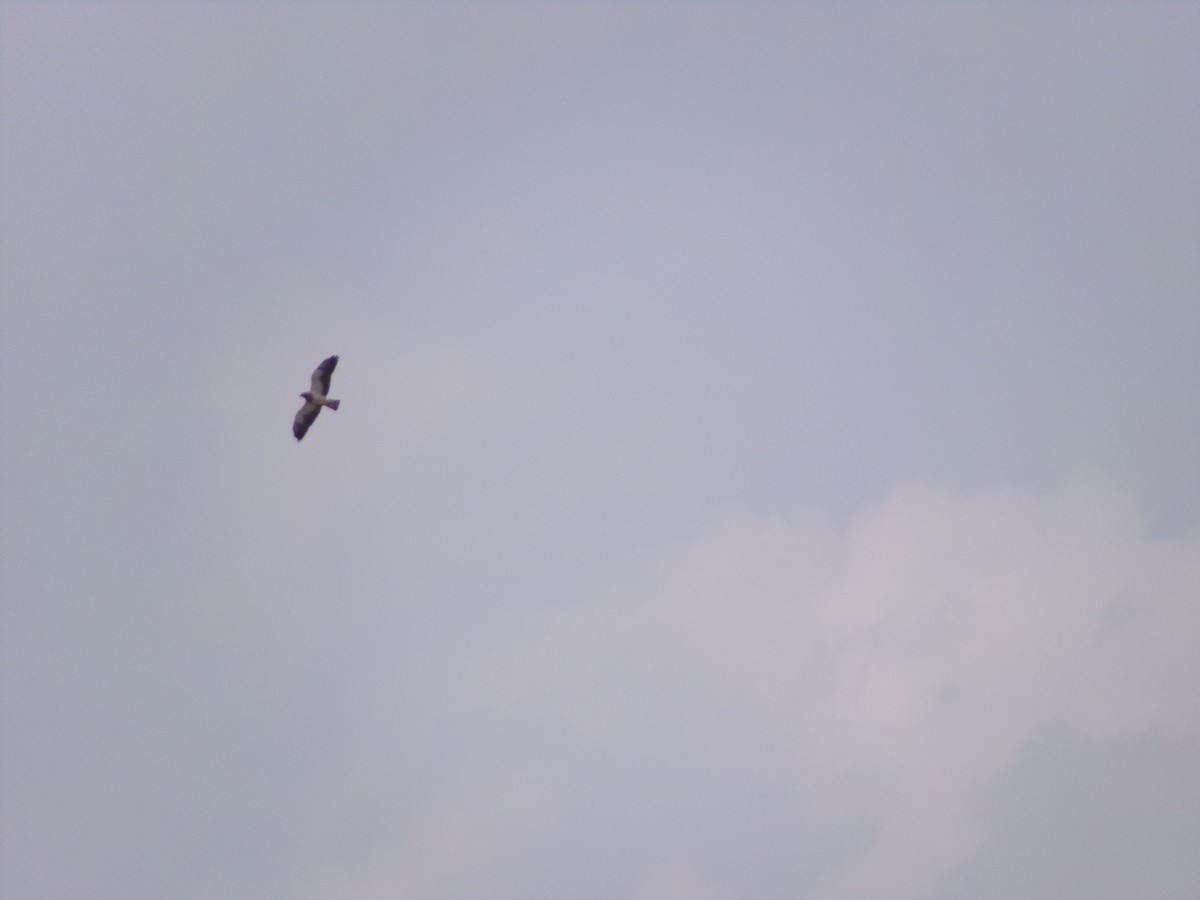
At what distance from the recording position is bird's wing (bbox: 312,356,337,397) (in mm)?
39375

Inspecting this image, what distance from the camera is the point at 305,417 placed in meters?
39.6

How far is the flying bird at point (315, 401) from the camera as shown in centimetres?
3928

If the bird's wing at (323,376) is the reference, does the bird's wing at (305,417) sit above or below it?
below

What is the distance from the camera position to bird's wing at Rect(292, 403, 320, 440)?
39406 mm

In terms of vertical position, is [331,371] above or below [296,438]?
above

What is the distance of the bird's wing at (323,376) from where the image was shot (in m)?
39.4

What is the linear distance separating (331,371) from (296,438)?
12.9 ft

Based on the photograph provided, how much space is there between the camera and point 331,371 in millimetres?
39844

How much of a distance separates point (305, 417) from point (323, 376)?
2.35 metres

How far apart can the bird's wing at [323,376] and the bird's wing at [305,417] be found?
2.47ft

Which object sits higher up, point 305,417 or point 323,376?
point 323,376

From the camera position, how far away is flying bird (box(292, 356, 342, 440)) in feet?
129

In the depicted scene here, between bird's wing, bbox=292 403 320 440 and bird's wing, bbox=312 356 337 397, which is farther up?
bird's wing, bbox=312 356 337 397

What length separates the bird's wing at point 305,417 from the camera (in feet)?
129
